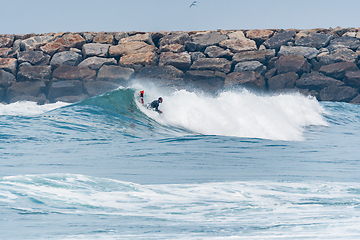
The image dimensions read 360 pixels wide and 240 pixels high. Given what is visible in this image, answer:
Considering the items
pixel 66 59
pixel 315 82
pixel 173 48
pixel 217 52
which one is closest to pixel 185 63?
pixel 173 48

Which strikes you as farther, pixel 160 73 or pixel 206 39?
pixel 206 39

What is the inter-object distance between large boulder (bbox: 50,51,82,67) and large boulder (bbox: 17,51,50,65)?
0.58 meters

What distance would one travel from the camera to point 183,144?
8.47m

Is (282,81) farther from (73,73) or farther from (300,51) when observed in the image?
(73,73)

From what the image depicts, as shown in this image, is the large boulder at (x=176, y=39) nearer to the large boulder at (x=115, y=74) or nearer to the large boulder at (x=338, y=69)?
the large boulder at (x=115, y=74)

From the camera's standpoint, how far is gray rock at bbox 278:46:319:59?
25.5 metres

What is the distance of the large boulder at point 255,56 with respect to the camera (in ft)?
82.9

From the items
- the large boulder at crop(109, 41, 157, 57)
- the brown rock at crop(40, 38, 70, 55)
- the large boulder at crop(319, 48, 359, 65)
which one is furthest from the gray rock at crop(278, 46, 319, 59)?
the brown rock at crop(40, 38, 70, 55)

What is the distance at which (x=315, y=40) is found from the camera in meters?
26.5

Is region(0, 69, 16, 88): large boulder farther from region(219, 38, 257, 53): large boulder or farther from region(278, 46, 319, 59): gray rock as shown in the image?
region(278, 46, 319, 59): gray rock

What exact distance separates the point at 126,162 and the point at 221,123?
612 cm

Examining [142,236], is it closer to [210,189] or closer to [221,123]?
[210,189]

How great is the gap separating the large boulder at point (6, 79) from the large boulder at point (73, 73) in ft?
9.62

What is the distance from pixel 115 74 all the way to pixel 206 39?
718cm
